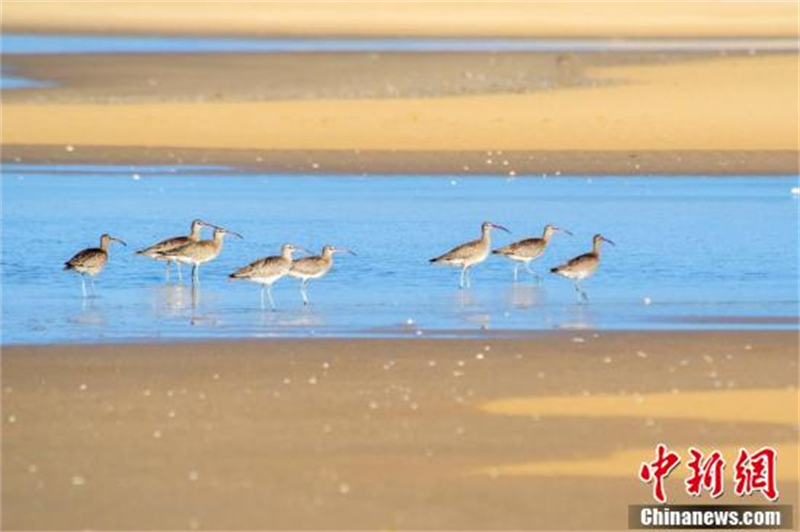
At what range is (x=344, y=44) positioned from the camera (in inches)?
1956

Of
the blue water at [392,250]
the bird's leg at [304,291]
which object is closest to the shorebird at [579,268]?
the blue water at [392,250]

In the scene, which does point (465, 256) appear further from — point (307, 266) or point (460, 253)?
point (307, 266)

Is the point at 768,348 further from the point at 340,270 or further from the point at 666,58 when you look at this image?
the point at 666,58

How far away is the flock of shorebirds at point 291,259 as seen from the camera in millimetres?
16125

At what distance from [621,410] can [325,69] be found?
30.3m

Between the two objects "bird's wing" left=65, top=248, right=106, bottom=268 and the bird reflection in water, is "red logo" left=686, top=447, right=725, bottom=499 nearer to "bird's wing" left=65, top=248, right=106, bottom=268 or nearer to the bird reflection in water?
the bird reflection in water

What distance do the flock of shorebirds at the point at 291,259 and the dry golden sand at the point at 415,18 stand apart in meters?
36.3

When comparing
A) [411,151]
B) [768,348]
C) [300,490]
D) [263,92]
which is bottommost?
[300,490]

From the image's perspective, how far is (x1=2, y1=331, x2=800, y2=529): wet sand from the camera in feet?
30.6

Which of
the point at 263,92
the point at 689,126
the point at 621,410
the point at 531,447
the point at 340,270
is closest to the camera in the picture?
the point at 531,447

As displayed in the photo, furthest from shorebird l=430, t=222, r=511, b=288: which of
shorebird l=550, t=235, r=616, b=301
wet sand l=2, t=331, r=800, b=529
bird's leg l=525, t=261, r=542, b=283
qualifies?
wet sand l=2, t=331, r=800, b=529

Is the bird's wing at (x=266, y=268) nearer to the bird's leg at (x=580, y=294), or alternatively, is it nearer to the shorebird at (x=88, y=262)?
the shorebird at (x=88, y=262)

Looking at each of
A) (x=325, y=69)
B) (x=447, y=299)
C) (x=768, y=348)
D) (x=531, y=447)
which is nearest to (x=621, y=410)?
(x=531, y=447)

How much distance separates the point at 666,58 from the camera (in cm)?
4325
